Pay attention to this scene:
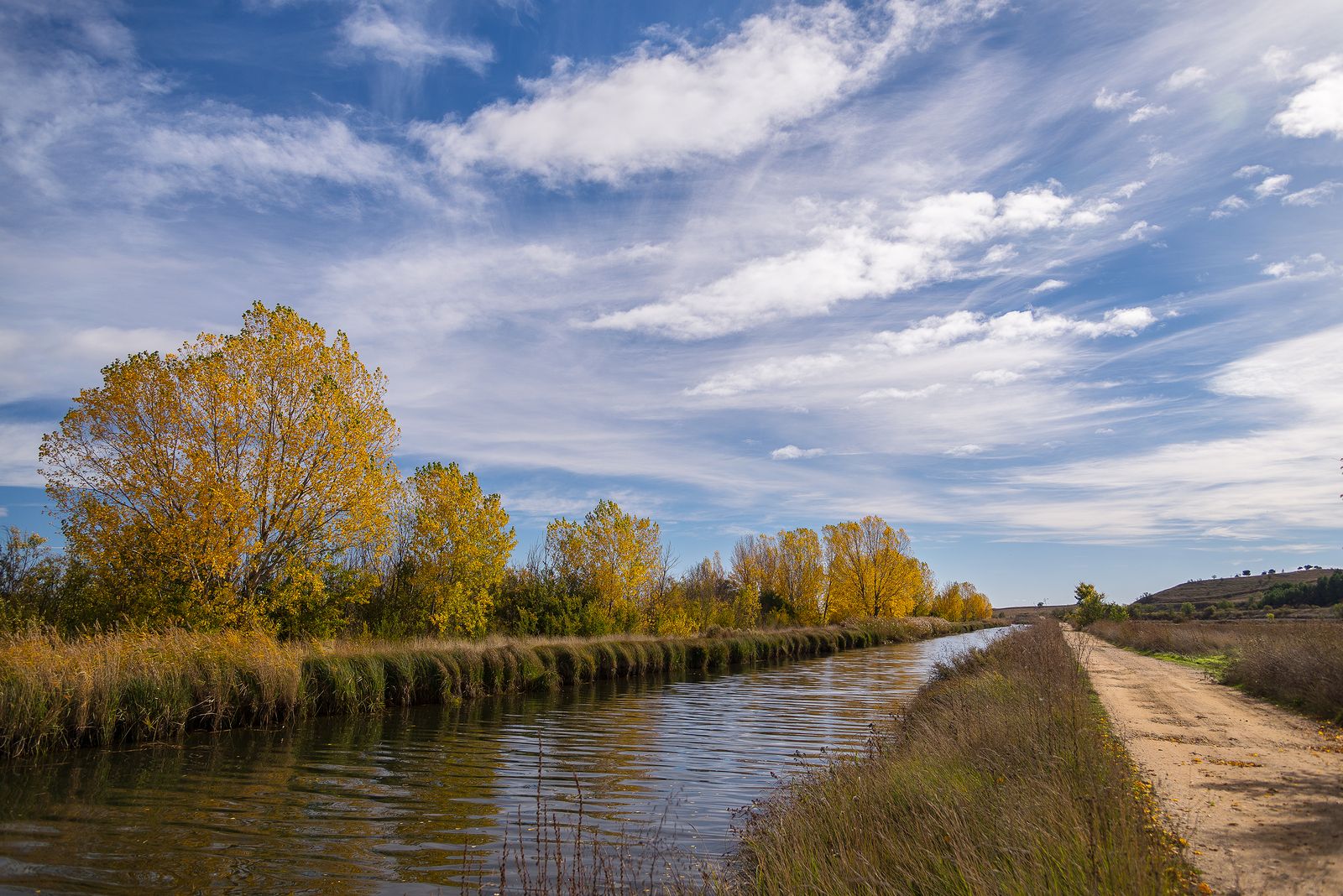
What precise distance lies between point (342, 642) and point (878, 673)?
70.0 ft

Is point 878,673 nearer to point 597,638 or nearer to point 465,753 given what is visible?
point 597,638

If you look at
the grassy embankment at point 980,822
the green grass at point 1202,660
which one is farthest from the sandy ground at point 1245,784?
the green grass at point 1202,660

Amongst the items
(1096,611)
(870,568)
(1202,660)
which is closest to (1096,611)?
(1096,611)

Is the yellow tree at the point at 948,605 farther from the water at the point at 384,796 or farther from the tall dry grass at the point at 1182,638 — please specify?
the water at the point at 384,796

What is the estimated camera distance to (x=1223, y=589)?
124000mm

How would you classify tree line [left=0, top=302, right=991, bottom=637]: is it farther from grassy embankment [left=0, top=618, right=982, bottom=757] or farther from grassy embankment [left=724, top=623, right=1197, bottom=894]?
grassy embankment [left=724, top=623, right=1197, bottom=894]

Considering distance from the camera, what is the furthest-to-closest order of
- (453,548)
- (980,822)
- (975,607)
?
(975,607), (453,548), (980,822)

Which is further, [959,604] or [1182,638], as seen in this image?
[959,604]

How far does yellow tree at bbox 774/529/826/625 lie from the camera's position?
6812cm

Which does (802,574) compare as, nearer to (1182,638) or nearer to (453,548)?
(1182,638)

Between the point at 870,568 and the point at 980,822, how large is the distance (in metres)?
73.8

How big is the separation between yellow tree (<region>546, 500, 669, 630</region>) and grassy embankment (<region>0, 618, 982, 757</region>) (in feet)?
40.1

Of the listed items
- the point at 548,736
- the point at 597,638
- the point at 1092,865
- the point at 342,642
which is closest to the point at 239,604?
the point at 342,642

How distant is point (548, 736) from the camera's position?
1566 centimetres
